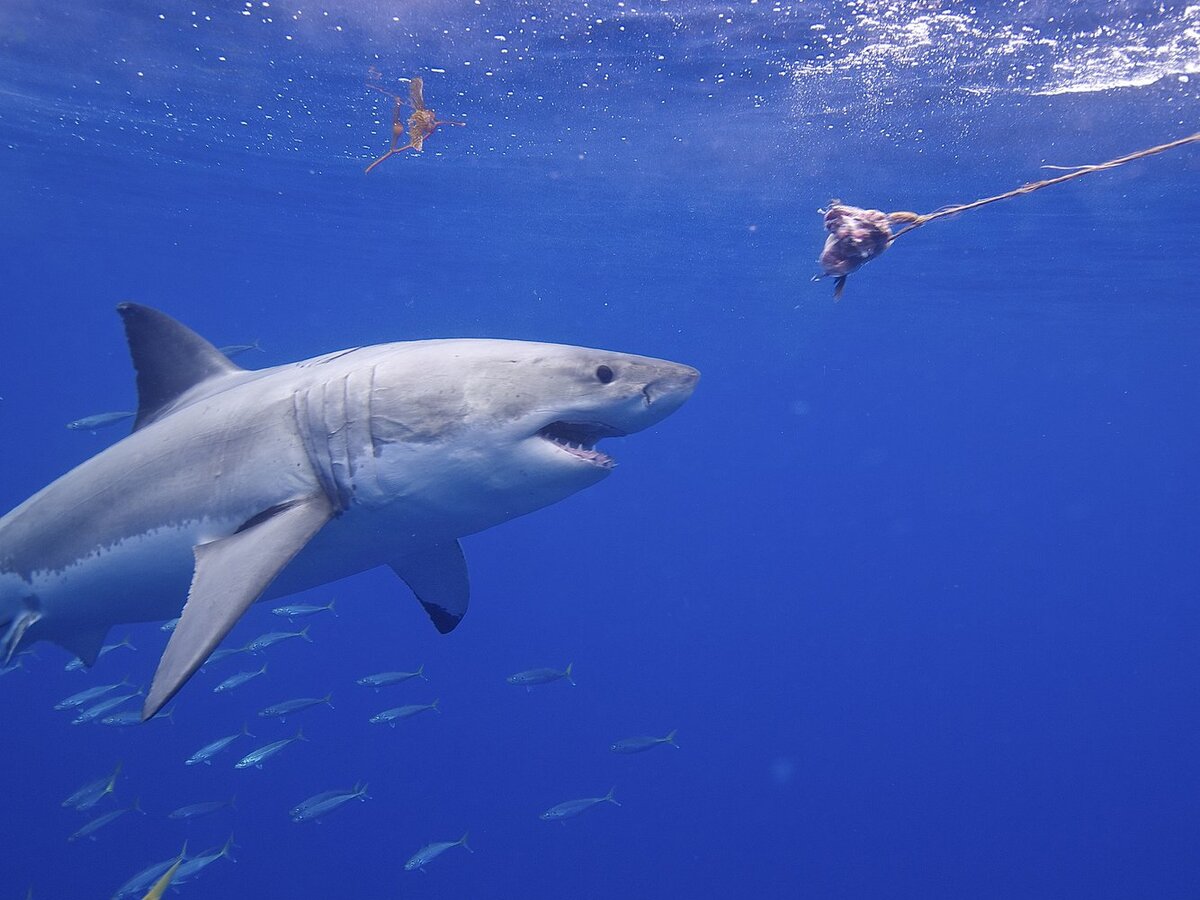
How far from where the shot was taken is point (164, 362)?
4785 mm

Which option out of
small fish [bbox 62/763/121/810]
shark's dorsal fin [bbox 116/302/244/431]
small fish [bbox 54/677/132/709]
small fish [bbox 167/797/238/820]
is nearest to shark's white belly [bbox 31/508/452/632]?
shark's dorsal fin [bbox 116/302/244/431]

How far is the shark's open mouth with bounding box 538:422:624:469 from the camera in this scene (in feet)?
11.1

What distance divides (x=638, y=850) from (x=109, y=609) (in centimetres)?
1949

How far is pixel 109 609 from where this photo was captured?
4.36 meters

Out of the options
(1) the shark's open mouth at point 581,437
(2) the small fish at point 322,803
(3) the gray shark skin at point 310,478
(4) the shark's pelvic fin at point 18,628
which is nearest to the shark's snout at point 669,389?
(3) the gray shark skin at point 310,478

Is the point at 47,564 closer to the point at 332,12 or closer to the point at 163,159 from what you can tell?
the point at 332,12

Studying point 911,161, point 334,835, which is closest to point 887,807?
point 334,835

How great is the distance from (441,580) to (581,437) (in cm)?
201

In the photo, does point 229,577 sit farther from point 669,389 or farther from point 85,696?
point 85,696

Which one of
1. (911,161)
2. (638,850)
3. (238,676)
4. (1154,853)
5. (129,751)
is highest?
(911,161)

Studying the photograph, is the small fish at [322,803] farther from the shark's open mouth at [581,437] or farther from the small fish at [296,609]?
the shark's open mouth at [581,437]

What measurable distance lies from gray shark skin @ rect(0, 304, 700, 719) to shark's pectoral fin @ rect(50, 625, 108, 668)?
199 mm

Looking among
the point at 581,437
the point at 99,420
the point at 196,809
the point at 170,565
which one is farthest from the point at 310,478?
the point at 99,420

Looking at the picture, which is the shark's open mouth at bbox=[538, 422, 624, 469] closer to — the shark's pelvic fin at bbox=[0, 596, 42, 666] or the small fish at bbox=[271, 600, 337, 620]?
the shark's pelvic fin at bbox=[0, 596, 42, 666]
